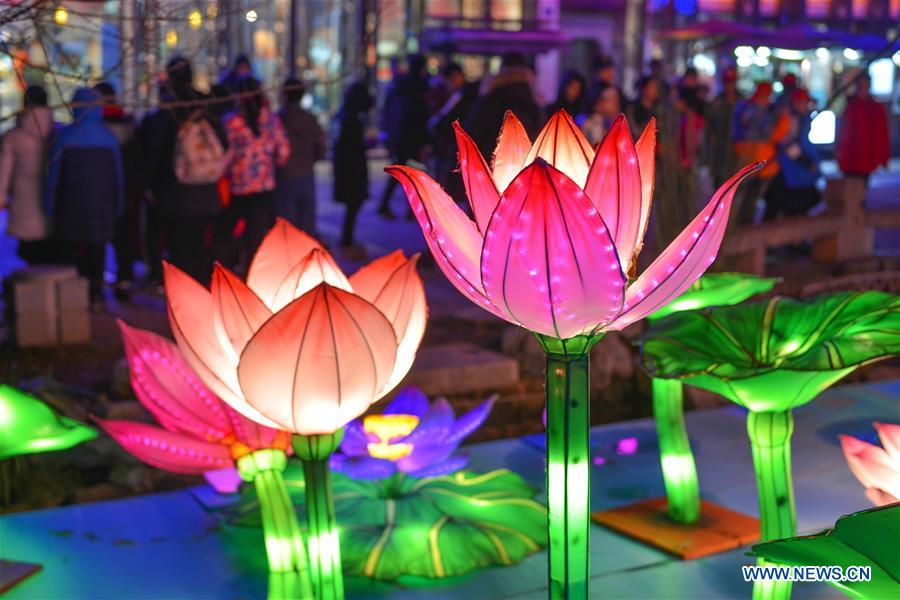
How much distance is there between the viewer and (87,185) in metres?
7.82

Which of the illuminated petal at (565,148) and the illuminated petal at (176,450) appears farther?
the illuminated petal at (176,450)

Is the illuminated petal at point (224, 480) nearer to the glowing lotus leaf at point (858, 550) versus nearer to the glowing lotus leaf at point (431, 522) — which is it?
the glowing lotus leaf at point (431, 522)

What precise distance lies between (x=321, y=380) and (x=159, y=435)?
78 cm

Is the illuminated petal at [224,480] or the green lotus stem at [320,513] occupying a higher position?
the green lotus stem at [320,513]

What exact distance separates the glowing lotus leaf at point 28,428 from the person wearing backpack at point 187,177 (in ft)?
12.5

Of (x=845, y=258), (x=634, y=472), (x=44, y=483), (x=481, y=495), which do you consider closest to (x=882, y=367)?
(x=845, y=258)

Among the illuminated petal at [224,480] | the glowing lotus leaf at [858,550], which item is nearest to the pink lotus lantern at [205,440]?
the illuminated petal at [224,480]

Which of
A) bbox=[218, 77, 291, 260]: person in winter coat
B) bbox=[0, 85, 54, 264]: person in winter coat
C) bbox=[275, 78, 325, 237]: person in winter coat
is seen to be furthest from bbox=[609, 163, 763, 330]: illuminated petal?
bbox=[275, 78, 325, 237]: person in winter coat

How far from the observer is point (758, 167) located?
2730 millimetres

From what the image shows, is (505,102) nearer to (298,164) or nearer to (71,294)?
(298,164)

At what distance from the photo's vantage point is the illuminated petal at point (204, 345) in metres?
3.20

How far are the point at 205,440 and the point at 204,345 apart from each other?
1.51 ft

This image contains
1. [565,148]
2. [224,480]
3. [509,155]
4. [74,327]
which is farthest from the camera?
[74,327]

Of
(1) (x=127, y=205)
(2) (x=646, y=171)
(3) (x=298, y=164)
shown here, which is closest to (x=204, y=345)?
(2) (x=646, y=171)
